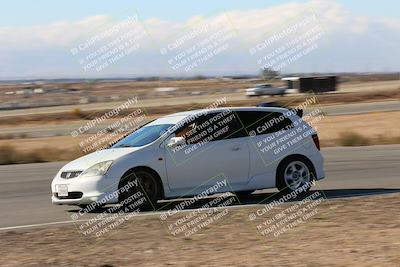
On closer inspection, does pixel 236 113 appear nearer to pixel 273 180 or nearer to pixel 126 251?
pixel 273 180

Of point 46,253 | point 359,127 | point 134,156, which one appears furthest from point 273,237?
point 359,127

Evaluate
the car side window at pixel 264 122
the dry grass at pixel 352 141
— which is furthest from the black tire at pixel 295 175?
the dry grass at pixel 352 141

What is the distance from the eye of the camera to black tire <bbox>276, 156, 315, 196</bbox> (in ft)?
45.8

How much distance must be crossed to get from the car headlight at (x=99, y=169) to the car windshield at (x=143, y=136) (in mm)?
648

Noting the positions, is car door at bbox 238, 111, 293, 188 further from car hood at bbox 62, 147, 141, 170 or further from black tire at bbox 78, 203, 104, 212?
black tire at bbox 78, 203, 104, 212

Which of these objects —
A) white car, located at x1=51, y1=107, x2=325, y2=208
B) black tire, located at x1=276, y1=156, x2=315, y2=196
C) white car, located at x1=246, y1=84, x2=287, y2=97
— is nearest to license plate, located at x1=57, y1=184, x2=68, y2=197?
white car, located at x1=51, y1=107, x2=325, y2=208

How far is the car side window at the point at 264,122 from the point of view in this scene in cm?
1391

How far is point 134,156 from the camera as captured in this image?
41.9ft

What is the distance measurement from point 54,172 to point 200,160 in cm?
850

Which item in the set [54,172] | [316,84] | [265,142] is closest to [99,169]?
[265,142]

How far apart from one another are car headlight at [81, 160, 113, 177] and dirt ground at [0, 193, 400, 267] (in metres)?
1.26

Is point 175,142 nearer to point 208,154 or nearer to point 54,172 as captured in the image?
point 208,154

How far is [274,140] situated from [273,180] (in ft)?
2.15

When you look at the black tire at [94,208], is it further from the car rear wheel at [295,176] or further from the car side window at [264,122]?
the car rear wheel at [295,176]
